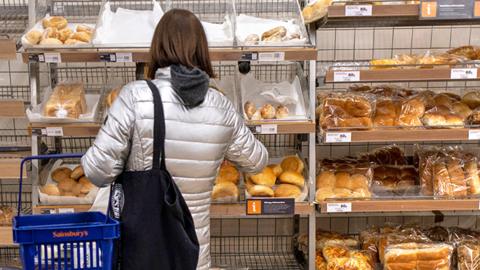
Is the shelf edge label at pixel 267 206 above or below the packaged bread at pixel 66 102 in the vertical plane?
below

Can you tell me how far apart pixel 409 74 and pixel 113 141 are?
160 centimetres

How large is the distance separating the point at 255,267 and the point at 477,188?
1442 mm

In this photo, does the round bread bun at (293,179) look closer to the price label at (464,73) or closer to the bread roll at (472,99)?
the price label at (464,73)

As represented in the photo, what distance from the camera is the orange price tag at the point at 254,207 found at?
9.91 ft

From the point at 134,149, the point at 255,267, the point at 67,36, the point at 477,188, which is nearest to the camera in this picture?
the point at 134,149

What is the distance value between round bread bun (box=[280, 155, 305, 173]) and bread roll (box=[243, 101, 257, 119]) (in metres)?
0.41

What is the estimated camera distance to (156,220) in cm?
225

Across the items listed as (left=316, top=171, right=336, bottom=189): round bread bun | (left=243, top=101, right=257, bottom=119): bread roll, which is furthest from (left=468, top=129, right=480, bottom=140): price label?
(left=243, top=101, right=257, bottom=119): bread roll

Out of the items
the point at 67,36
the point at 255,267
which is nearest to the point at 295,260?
the point at 255,267

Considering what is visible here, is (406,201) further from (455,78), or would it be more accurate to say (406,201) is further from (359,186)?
(455,78)

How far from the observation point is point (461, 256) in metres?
3.20

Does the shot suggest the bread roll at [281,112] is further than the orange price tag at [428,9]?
Yes

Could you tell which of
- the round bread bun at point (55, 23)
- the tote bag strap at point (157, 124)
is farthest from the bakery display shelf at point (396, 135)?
the round bread bun at point (55, 23)

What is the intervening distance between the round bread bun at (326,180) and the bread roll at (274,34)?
0.84 metres
